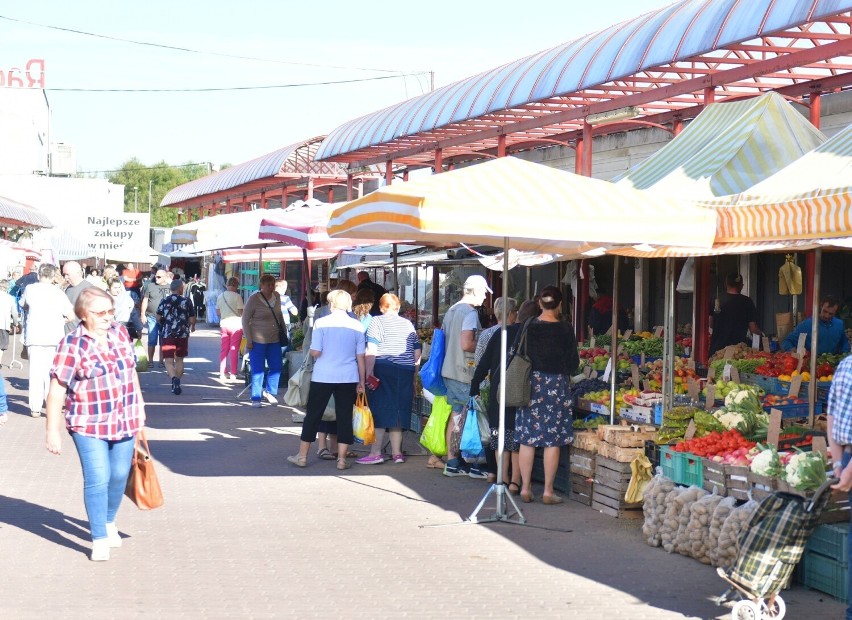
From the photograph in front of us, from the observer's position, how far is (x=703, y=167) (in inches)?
382

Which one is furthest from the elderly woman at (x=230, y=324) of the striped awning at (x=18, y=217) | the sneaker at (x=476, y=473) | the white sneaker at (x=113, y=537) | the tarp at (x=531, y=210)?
the white sneaker at (x=113, y=537)

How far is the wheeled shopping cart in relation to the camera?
241 inches

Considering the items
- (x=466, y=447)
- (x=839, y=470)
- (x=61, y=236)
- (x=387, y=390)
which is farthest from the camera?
(x=61, y=236)

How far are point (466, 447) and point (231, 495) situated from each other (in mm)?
2096

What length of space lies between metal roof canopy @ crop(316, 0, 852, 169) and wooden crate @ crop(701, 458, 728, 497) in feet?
13.0

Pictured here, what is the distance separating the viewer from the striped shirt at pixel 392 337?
11609mm

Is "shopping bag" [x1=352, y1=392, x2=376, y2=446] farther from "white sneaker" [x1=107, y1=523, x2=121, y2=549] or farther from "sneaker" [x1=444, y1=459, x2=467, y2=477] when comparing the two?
"white sneaker" [x1=107, y1=523, x2=121, y2=549]

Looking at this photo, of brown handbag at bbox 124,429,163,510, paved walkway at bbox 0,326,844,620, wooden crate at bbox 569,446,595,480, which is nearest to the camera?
paved walkway at bbox 0,326,844,620

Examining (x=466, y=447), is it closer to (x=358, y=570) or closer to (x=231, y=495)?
(x=231, y=495)

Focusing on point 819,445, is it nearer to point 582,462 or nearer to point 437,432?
point 582,462

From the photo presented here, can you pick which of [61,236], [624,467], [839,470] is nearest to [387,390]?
[624,467]

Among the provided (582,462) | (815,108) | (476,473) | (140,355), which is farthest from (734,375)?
(140,355)

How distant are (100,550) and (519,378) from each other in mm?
3601

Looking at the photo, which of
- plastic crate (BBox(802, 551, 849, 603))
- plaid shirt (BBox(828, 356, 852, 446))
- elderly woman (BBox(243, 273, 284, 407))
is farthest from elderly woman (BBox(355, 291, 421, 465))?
plaid shirt (BBox(828, 356, 852, 446))
